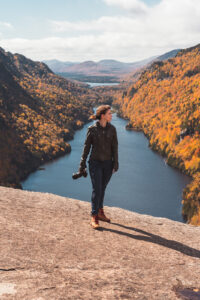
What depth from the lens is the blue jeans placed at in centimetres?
1020

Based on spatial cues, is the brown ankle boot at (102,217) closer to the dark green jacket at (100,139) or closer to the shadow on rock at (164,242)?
the shadow on rock at (164,242)

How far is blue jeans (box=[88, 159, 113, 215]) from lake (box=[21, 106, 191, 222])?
89.0m

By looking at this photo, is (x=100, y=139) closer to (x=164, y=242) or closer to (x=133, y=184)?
(x=164, y=242)

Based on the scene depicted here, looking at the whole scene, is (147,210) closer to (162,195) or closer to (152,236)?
(162,195)

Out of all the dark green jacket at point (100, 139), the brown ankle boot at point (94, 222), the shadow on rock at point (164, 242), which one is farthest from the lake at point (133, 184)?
the dark green jacket at point (100, 139)

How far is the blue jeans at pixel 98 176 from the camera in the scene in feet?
33.5

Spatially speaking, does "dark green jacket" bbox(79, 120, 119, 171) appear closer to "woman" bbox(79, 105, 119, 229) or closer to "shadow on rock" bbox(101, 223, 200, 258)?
"woman" bbox(79, 105, 119, 229)

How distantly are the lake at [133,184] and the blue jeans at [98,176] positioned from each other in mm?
88961

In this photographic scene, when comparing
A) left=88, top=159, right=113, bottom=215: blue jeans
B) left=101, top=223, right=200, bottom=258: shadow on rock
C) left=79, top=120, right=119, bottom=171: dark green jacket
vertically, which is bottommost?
left=101, top=223, right=200, bottom=258: shadow on rock

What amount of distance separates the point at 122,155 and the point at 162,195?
2147 inches

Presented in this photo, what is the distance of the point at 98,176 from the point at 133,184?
115033 millimetres

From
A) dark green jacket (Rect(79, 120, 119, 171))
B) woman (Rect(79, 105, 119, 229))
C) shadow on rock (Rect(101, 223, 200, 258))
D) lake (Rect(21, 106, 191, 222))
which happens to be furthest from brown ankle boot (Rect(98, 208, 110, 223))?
lake (Rect(21, 106, 191, 222))

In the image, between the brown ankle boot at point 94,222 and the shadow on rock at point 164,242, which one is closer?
the shadow on rock at point 164,242

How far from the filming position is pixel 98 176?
33.4 ft
